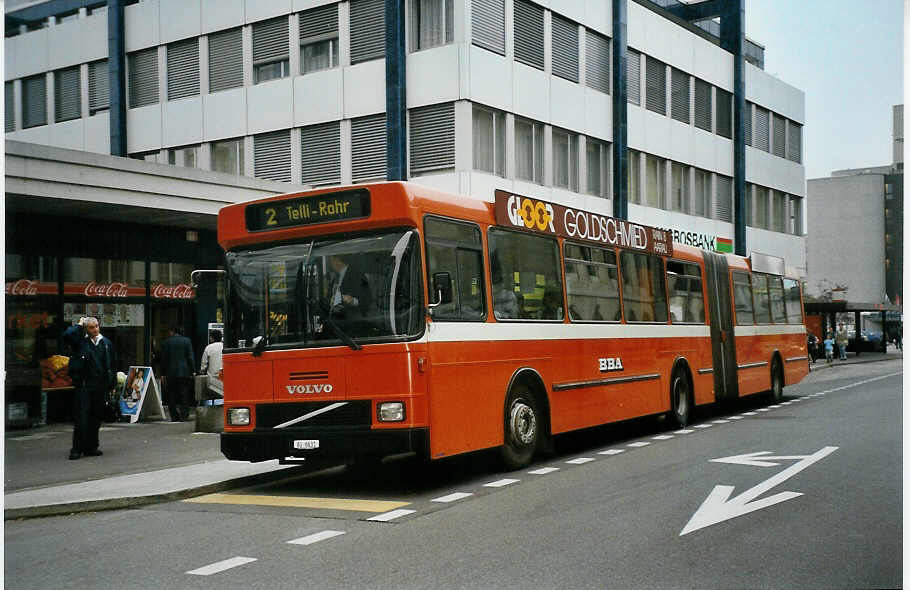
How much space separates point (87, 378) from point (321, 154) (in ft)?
51.1

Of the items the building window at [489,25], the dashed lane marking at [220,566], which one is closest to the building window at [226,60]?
the building window at [489,25]

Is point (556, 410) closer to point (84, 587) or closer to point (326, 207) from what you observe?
point (326, 207)

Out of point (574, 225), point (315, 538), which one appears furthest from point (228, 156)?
point (315, 538)

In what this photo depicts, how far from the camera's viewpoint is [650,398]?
15.8m

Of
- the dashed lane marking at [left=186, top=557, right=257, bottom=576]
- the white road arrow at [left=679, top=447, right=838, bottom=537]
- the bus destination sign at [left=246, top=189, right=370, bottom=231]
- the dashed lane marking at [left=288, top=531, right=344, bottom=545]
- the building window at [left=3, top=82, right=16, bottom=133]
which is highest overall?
the building window at [left=3, top=82, right=16, bottom=133]

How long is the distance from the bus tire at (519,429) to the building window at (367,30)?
1700 centimetres

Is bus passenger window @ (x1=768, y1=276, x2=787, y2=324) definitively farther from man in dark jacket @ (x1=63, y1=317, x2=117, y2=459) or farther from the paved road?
man in dark jacket @ (x1=63, y1=317, x2=117, y2=459)

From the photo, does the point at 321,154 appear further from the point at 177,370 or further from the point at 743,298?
the point at 743,298

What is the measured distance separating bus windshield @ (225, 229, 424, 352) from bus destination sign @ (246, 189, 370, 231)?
22 cm

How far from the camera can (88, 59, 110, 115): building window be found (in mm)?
33312

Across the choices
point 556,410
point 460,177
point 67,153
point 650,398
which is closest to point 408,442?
point 556,410

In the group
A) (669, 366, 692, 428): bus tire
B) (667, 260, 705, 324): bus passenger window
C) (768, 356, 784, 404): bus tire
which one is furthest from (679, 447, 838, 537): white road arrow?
(768, 356, 784, 404): bus tire

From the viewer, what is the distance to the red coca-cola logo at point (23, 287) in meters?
18.8

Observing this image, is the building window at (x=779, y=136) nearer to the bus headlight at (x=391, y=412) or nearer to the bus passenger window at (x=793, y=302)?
the bus passenger window at (x=793, y=302)
